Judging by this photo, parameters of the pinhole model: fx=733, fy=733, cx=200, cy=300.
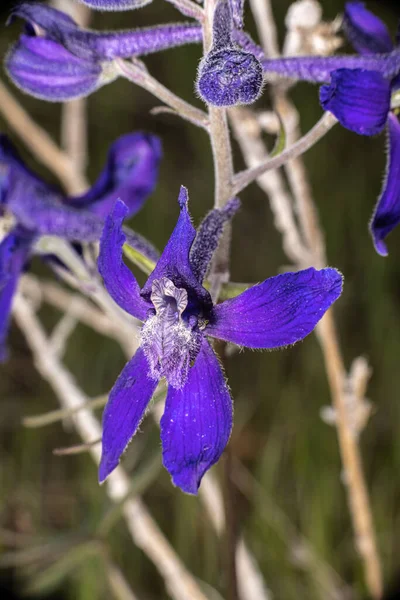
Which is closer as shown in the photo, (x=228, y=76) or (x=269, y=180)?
(x=228, y=76)

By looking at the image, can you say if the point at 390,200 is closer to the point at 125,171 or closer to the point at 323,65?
the point at 323,65

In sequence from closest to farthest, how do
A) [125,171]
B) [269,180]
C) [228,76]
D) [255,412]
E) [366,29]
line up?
1. [228,76]
2. [366,29]
3. [125,171]
4. [269,180]
5. [255,412]

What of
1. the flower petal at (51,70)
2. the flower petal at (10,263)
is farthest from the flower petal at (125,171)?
the flower petal at (51,70)

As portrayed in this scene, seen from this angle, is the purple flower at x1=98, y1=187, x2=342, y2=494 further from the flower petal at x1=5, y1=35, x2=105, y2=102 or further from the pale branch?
the pale branch

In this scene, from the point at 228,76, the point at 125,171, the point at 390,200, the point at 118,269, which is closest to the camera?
the point at 228,76

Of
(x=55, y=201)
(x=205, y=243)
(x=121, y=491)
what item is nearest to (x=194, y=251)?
(x=205, y=243)

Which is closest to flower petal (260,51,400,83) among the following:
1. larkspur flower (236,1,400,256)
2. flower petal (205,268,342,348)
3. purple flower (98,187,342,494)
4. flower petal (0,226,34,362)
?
larkspur flower (236,1,400,256)

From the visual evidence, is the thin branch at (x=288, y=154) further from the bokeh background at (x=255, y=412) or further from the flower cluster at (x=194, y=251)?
the bokeh background at (x=255, y=412)

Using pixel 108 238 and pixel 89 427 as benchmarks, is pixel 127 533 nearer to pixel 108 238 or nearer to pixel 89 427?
pixel 89 427
